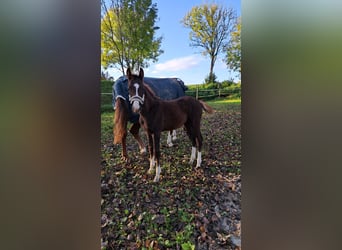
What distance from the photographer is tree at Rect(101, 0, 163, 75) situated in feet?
3.56

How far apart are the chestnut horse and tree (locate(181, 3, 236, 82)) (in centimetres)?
20

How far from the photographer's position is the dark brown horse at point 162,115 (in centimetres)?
115

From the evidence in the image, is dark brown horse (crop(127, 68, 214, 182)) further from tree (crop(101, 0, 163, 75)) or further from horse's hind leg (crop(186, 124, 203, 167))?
tree (crop(101, 0, 163, 75))

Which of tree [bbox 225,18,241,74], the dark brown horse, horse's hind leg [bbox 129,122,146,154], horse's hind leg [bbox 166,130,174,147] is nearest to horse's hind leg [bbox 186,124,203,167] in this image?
the dark brown horse

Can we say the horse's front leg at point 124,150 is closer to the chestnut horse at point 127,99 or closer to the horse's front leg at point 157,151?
the chestnut horse at point 127,99

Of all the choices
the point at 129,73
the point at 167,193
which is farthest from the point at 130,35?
the point at 167,193

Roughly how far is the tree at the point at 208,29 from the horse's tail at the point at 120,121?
46 centimetres

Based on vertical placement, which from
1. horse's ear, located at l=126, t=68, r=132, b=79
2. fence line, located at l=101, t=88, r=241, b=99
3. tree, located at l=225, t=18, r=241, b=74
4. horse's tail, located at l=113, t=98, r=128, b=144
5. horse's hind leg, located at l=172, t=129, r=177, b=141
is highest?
tree, located at l=225, t=18, r=241, b=74

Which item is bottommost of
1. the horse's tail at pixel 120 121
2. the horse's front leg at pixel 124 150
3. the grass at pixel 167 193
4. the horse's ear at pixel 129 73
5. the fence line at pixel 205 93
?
the grass at pixel 167 193

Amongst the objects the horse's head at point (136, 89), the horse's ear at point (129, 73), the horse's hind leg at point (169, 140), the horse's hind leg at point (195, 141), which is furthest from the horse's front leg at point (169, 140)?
the horse's ear at point (129, 73)
